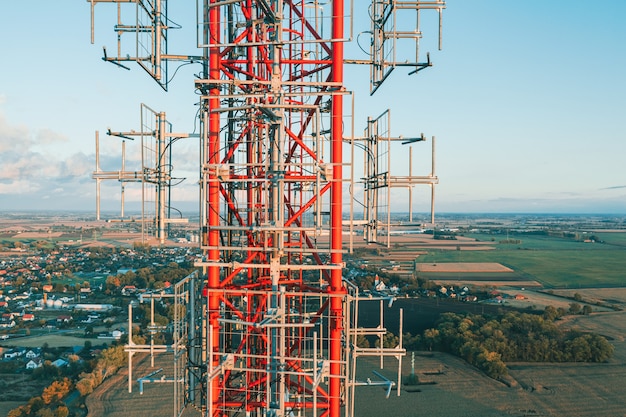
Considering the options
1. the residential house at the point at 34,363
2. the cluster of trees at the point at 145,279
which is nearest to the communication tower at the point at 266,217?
the residential house at the point at 34,363

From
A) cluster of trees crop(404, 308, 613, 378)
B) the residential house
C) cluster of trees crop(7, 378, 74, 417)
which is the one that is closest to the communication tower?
cluster of trees crop(7, 378, 74, 417)

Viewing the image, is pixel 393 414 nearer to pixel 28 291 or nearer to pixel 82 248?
pixel 28 291

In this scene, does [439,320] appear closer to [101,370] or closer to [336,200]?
[101,370]

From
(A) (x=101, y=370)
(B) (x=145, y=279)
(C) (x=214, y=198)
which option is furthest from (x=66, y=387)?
(B) (x=145, y=279)

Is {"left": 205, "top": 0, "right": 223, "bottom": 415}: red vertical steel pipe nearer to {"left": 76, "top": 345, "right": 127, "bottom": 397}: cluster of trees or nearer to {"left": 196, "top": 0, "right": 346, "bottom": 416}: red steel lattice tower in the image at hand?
{"left": 196, "top": 0, "right": 346, "bottom": 416}: red steel lattice tower

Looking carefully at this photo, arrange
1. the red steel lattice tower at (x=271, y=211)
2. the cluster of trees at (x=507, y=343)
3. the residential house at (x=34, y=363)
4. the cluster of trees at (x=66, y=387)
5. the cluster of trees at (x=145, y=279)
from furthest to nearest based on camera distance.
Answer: the cluster of trees at (x=145, y=279), the cluster of trees at (x=507, y=343), the residential house at (x=34, y=363), the cluster of trees at (x=66, y=387), the red steel lattice tower at (x=271, y=211)

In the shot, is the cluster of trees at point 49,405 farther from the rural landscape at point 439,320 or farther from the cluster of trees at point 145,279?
the cluster of trees at point 145,279
